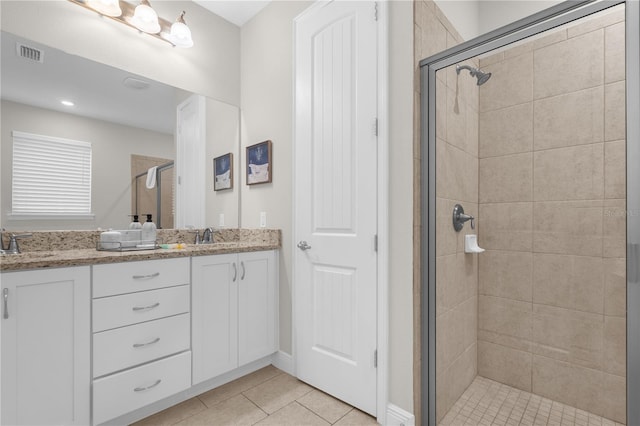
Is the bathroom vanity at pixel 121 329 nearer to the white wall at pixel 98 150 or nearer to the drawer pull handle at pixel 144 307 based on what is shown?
the drawer pull handle at pixel 144 307

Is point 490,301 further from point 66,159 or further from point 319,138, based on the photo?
point 66,159

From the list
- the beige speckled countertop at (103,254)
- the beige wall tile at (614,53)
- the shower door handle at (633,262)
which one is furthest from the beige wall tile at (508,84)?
the beige speckled countertop at (103,254)

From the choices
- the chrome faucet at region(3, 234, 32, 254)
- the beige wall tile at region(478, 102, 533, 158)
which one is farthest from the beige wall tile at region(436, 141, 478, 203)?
the chrome faucet at region(3, 234, 32, 254)

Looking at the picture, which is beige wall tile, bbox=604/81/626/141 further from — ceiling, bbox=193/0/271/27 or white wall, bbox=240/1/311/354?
ceiling, bbox=193/0/271/27

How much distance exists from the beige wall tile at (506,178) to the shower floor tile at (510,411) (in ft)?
3.76

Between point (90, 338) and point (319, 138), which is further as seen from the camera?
point (319, 138)

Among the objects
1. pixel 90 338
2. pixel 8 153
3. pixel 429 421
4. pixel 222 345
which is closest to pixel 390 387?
pixel 429 421

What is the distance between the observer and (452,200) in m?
1.73

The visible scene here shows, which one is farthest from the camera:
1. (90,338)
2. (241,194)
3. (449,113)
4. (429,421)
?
(241,194)

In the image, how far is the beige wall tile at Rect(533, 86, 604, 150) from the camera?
1425 millimetres

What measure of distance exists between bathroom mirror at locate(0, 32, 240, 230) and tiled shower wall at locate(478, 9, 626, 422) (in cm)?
205

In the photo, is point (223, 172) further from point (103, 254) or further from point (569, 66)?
point (569, 66)

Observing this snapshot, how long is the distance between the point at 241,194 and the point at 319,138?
974 mm

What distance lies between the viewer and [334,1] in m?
1.87
